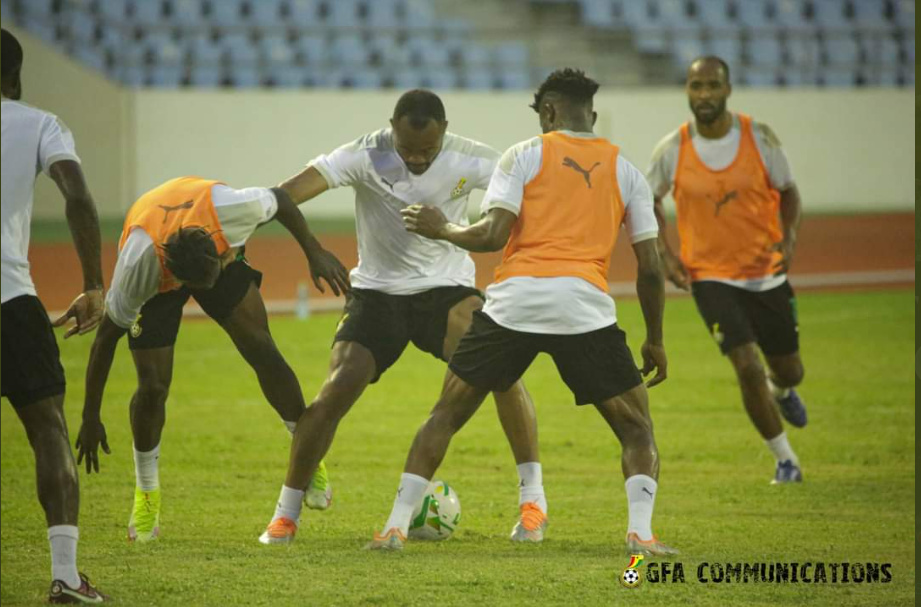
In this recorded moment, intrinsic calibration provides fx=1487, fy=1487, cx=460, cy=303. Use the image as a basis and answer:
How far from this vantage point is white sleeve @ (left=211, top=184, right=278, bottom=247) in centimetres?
716

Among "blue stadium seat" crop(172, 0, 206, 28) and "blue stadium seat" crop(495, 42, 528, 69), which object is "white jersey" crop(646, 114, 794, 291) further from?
"blue stadium seat" crop(495, 42, 528, 69)

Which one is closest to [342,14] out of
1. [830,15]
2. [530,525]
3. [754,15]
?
[754,15]

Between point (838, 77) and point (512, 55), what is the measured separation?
8.61 metres

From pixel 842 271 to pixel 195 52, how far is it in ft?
54.8

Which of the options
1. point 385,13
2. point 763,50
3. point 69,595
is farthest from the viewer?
point 763,50

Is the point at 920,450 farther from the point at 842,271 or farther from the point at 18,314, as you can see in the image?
the point at 842,271

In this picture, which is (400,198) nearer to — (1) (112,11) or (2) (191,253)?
(2) (191,253)

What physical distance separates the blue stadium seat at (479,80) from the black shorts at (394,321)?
1143 inches

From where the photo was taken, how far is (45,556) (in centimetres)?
686

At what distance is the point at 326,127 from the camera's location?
35625 mm

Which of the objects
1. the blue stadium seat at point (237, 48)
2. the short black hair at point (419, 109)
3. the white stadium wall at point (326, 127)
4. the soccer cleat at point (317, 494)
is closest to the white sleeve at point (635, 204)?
the short black hair at point (419, 109)

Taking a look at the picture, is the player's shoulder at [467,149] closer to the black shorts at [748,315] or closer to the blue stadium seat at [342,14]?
the black shorts at [748,315]

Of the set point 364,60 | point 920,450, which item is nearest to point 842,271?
point 364,60

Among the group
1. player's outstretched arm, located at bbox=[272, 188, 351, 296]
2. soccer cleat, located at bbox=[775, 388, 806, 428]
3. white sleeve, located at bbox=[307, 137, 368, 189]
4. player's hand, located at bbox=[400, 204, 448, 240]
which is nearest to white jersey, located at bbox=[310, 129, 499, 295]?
white sleeve, located at bbox=[307, 137, 368, 189]
